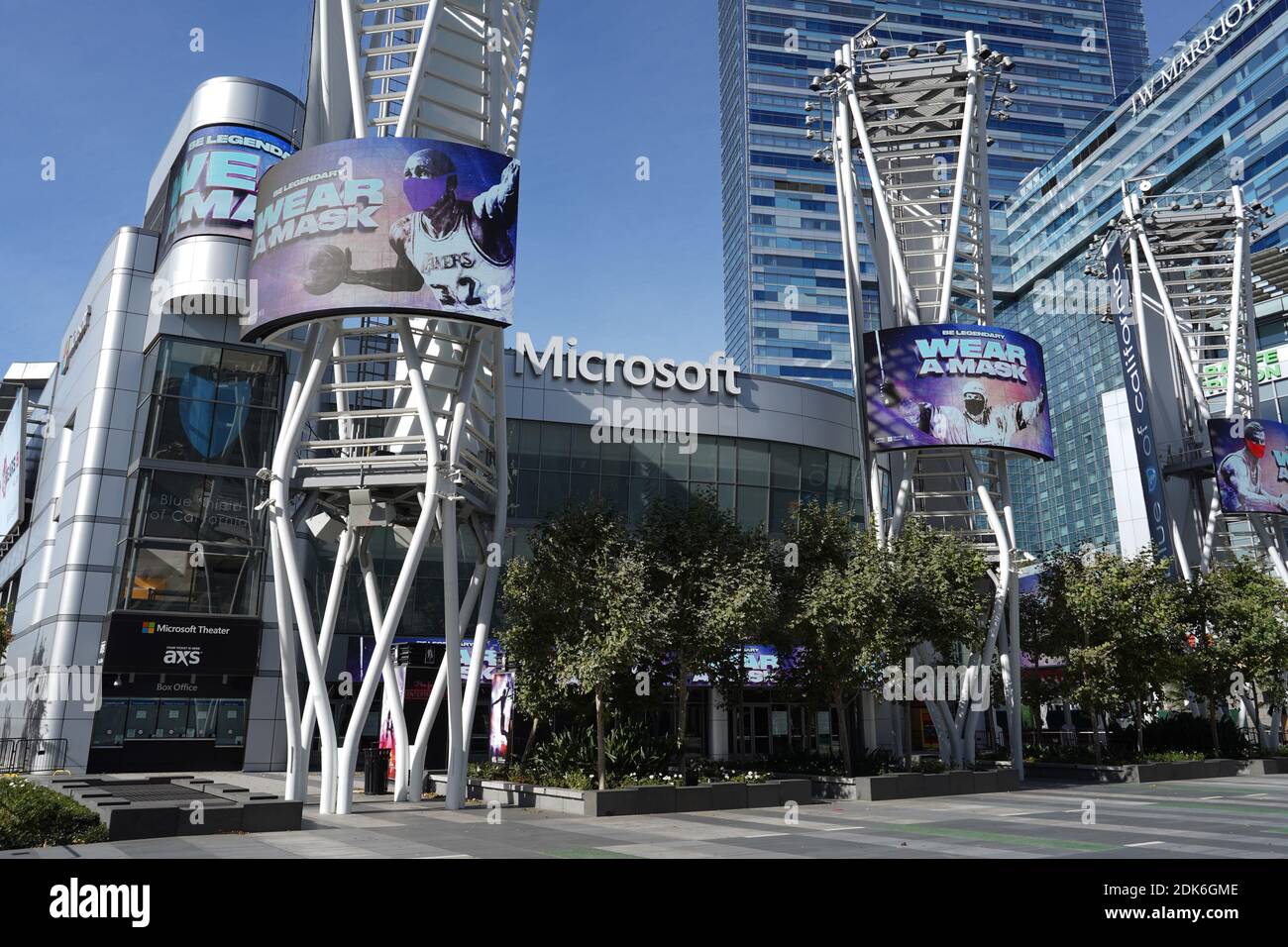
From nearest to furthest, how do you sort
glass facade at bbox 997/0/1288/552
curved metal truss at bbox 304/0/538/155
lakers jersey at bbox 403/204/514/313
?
lakers jersey at bbox 403/204/514/313
curved metal truss at bbox 304/0/538/155
glass facade at bbox 997/0/1288/552

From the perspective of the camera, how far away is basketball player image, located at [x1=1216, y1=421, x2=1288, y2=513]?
151 feet

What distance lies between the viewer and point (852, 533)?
30.0m

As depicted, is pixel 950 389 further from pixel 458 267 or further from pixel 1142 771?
pixel 458 267

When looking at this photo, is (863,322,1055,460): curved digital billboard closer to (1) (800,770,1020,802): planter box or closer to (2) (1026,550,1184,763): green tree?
(2) (1026,550,1184,763): green tree

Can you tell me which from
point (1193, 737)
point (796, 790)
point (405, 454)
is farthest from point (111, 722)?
point (1193, 737)

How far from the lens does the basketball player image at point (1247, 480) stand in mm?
46125

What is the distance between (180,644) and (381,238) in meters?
20.8

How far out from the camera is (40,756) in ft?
113

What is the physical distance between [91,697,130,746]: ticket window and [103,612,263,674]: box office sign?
173 cm

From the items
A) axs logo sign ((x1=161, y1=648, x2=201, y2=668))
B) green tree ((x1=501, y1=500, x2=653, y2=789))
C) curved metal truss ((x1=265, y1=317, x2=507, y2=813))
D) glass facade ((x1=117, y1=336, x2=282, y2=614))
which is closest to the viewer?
curved metal truss ((x1=265, y1=317, x2=507, y2=813))

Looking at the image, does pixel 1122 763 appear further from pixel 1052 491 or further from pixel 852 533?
pixel 1052 491

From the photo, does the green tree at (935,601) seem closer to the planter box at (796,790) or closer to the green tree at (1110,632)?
the green tree at (1110,632)

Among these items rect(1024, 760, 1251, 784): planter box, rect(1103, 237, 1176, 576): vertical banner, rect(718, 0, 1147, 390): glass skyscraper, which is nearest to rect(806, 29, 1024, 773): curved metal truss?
rect(1024, 760, 1251, 784): planter box

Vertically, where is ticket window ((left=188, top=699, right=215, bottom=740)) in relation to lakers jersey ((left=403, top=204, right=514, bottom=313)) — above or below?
below
